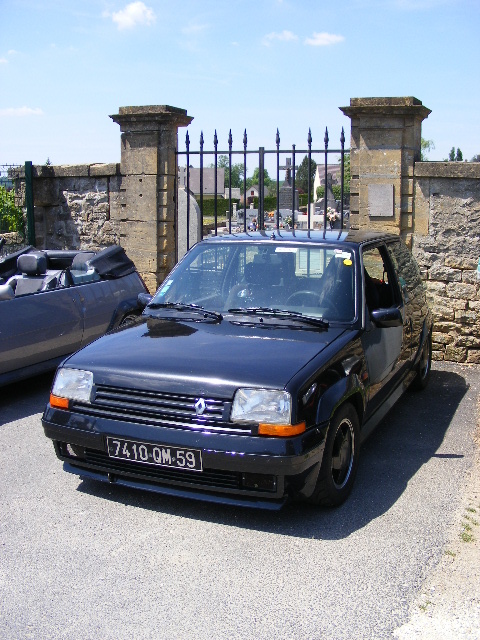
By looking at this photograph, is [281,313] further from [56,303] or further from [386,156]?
[386,156]

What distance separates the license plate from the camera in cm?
380

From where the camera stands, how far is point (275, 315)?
4.70 m

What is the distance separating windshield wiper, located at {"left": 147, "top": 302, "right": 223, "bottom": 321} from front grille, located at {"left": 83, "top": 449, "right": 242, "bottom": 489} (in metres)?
1.21

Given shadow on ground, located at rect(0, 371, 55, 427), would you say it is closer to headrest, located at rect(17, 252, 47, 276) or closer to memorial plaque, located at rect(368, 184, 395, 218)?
headrest, located at rect(17, 252, 47, 276)

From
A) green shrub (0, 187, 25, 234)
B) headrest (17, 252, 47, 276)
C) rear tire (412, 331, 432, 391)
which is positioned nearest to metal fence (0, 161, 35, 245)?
green shrub (0, 187, 25, 234)

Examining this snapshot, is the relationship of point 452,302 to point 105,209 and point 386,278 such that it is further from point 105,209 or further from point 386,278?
point 105,209

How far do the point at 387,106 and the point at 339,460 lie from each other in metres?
5.23

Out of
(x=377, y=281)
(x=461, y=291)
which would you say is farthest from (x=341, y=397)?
(x=461, y=291)

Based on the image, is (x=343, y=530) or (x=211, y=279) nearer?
(x=343, y=530)

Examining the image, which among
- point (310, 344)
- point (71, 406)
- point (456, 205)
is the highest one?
point (456, 205)

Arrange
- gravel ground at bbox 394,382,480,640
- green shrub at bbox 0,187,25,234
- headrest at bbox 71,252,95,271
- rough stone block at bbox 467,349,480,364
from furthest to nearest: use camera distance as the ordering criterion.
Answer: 1. green shrub at bbox 0,187,25,234
2. rough stone block at bbox 467,349,480,364
3. headrest at bbox 71,252,95,271
4. gravel ground at bbox 394,382,480,640

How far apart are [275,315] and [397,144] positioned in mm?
4403

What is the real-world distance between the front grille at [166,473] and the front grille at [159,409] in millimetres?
241

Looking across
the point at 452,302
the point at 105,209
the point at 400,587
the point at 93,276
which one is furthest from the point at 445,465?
the point at 105,209
